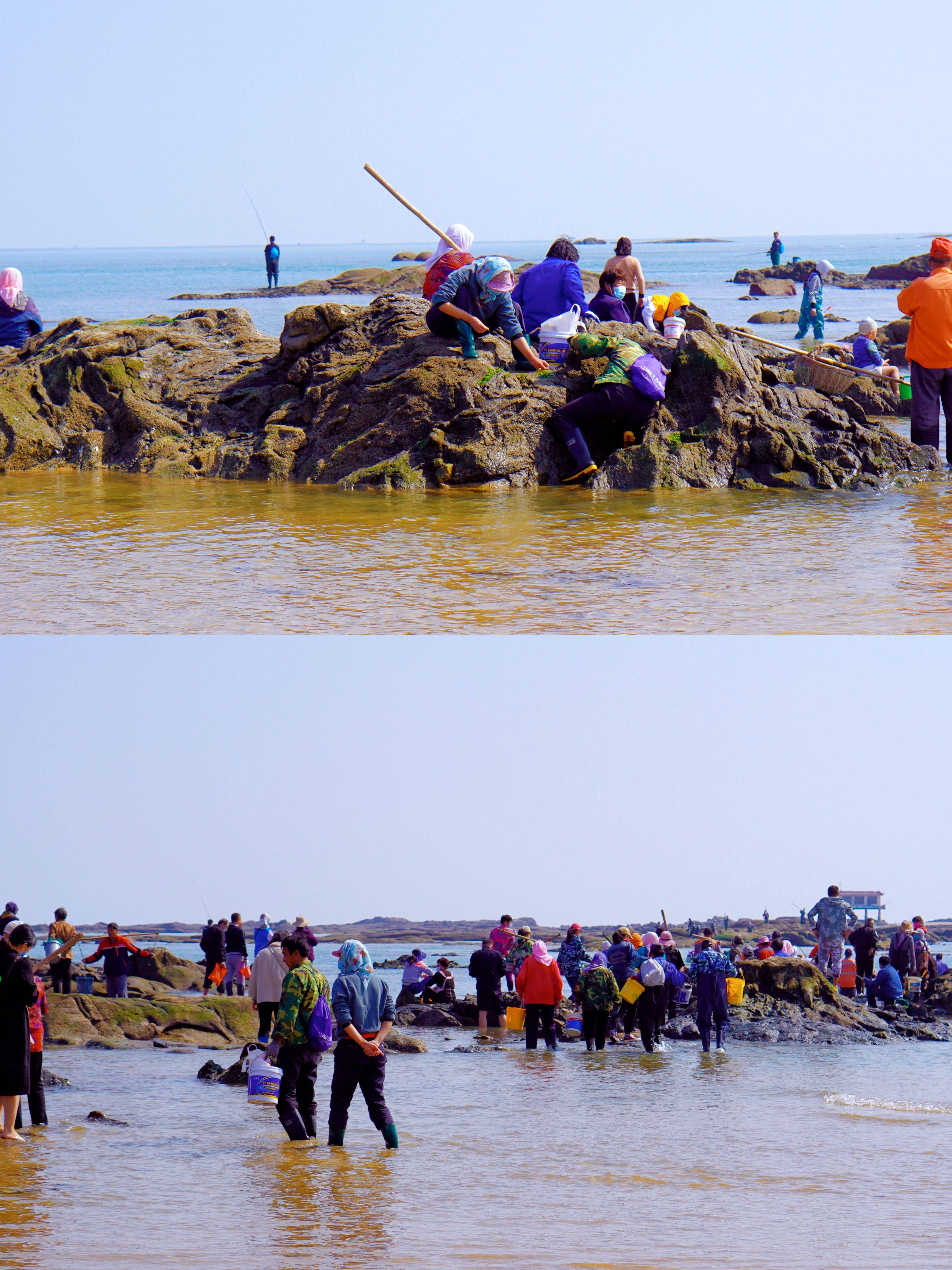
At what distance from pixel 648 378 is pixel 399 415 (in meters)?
2.79

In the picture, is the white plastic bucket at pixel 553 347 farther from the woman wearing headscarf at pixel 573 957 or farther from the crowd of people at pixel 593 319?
the woman wearing headscarf at pixel 573 957

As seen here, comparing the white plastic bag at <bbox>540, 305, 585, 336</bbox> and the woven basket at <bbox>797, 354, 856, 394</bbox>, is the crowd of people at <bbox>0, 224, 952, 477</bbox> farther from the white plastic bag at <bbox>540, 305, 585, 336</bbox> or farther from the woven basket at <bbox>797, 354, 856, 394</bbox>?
the woven basket at <bbox>797, 354, 856, 394</bbox>

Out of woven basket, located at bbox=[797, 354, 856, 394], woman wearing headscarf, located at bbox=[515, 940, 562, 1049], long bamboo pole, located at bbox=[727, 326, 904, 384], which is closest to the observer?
woman wearing headscarf, located at bbox=[515, 940, 562, 1049]

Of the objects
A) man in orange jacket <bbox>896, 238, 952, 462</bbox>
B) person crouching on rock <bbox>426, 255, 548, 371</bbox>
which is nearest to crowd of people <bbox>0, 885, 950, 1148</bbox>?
man in orange jacket <bbox>896, 238, 952, 462</bbox>

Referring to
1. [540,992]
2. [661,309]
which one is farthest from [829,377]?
[540,992]

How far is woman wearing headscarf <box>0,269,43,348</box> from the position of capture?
756 inches

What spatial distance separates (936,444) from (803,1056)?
21.7ft

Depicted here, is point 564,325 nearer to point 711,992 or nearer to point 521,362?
point 521,362

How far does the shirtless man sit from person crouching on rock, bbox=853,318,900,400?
3.21 metres

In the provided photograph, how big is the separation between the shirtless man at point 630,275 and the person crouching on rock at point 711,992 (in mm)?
7909

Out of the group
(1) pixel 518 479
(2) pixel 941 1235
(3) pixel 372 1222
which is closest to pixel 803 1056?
(1) pixel 518 479

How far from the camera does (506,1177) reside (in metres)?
6.91

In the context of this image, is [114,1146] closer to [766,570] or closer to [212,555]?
[212,555]

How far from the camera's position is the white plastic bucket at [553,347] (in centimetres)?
1466
